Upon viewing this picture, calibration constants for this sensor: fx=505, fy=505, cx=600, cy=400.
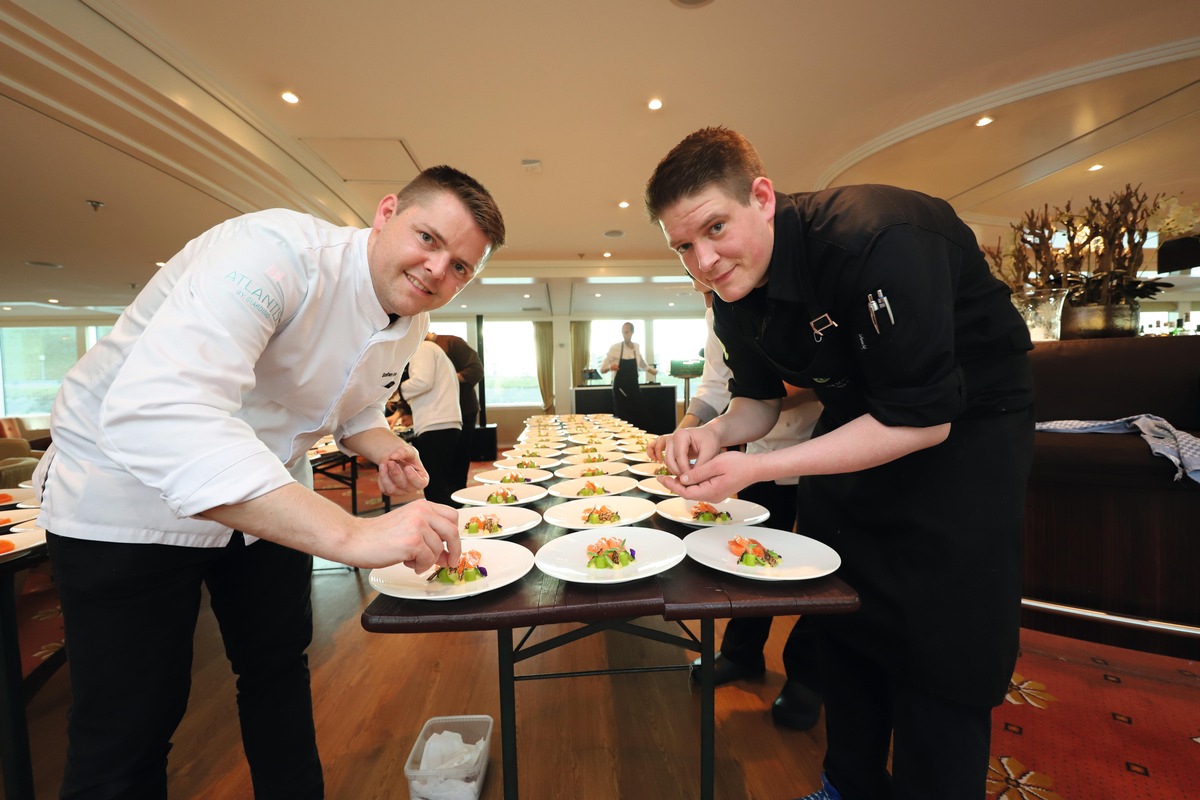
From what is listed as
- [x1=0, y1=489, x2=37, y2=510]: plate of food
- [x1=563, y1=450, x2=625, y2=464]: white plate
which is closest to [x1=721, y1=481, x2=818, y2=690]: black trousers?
[x1=563, y1=450, x2=625, y2=464]: white plate

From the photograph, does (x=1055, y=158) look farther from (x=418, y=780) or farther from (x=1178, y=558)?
(x=418, y=780)

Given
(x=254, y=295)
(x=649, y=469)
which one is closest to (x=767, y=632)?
(x=649, y=469)

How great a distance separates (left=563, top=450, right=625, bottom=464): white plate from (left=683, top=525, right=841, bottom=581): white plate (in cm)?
120

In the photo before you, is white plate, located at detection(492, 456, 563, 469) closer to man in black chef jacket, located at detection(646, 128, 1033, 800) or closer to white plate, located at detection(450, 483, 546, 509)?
white plate, located at detection(450, 483, 546, 509)

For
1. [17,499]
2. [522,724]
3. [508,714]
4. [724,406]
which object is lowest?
[522,724]

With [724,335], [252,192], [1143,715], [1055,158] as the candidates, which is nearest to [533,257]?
[252,192]

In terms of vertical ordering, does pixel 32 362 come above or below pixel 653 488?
above

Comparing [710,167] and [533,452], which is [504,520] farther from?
[533,452]

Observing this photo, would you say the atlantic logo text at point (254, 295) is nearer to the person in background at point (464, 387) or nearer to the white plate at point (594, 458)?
the white plate at point (594, 458)

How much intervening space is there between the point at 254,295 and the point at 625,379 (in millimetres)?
6465

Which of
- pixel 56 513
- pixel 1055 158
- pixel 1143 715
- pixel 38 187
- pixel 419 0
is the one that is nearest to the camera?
pixel 56 513

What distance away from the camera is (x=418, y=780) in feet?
4.78

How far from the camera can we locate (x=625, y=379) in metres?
7.24

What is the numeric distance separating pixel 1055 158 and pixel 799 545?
5.35 metres
